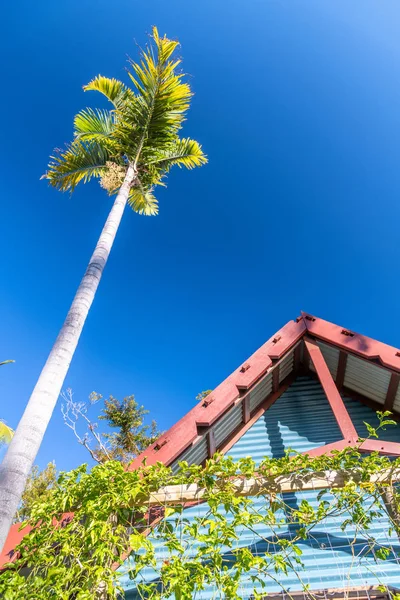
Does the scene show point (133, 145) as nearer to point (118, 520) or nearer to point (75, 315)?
point (75, 315)

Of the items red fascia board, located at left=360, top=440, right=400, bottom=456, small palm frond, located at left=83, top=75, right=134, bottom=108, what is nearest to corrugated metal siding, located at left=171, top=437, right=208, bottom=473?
red fascia board, located at left=360, top=440, right=400, bottom=456

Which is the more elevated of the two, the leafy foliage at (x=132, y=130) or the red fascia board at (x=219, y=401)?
the leafy foliage at (x=132, y=130)

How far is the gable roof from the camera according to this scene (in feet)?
16.6

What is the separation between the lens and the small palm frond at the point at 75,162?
830cm

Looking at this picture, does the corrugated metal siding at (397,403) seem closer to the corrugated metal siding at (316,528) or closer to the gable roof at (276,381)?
the gable roof at (276,381)

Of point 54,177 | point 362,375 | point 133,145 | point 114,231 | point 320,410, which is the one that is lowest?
point 320,410

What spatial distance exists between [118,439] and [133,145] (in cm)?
1570

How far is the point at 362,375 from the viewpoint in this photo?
7.07 metres

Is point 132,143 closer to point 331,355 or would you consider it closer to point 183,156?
point 183,156

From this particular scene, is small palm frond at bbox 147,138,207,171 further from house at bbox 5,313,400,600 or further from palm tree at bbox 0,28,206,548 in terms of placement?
house at bbox 5,313,400,600

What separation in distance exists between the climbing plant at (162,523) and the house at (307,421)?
133 cm

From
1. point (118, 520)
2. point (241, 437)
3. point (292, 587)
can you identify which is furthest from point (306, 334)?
point (118, 520)

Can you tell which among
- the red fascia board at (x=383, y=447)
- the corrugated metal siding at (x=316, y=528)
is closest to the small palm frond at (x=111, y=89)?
the corrugated metal siding at (x=316, y=528)

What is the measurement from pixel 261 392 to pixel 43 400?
4.38 metres
